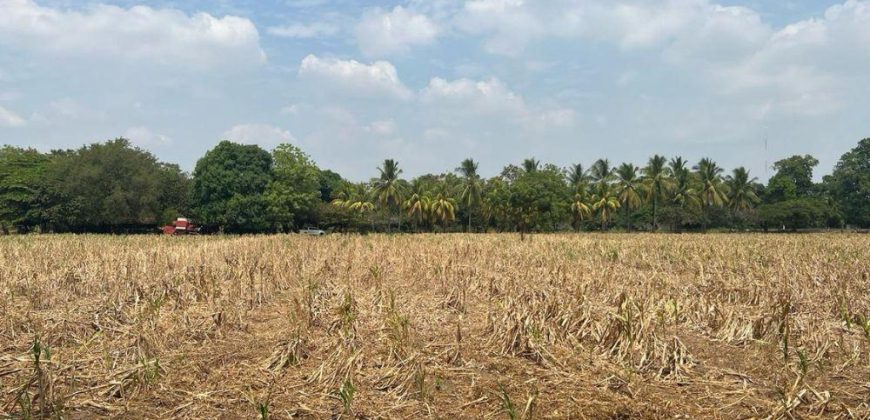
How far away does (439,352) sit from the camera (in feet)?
23.3

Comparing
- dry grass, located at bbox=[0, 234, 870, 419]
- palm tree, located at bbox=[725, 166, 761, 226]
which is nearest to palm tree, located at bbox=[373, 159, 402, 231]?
palm tree, located at bbox=[725, 166, 761, 226]

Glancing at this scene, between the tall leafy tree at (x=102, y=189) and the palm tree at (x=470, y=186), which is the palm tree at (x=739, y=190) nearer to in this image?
the palm tree at (x=470, y=186)

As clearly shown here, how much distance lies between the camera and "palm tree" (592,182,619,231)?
7050 centimetres

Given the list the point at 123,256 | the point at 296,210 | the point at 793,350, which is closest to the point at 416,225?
the point at 296,210

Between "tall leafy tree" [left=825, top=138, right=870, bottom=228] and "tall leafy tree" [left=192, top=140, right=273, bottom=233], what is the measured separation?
267 feet

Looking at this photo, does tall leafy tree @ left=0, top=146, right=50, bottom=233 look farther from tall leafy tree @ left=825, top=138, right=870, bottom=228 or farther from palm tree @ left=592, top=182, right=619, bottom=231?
tall leafy tree @ left=825, top=138, right=870, bottom=228

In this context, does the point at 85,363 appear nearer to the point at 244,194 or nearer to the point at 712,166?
the point at 244,194

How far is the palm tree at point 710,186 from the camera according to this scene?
2865 inches

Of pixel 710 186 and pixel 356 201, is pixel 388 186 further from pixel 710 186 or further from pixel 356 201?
pixel 710 186

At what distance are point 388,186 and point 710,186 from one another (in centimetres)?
4116

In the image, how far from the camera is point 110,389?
5801mm

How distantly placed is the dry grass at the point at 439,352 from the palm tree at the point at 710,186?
220 feet

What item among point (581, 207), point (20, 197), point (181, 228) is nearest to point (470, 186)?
point (581, 207)

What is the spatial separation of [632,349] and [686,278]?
8.60 m
